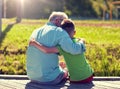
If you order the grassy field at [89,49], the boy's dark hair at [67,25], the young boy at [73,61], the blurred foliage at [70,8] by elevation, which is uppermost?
the boy's dark hair at [67,25]

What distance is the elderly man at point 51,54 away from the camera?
595 cm

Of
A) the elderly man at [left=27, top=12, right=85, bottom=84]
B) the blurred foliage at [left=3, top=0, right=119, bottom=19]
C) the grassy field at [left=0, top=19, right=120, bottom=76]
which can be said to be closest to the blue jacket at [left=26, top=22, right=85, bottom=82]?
the elderly man at [left=27, top=12, right=85, bottom=84]

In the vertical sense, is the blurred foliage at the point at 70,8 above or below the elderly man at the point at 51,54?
below

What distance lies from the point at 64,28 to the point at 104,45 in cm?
391

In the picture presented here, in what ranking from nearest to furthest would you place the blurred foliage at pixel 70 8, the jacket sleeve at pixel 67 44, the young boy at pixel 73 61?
the jacket sleeve at pixel 67 44 < the young boy at pixel 73 61 < the blurred foliage at pixel 70 8

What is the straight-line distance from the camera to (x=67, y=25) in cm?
611

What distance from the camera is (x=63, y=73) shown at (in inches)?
248

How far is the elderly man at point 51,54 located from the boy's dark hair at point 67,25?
0.25 feet

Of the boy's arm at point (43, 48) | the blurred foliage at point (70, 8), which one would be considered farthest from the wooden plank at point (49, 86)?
the blurred foliage at point (70, 8)

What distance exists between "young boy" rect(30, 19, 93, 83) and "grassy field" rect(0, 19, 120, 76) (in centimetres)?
108

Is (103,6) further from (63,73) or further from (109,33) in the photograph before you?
(63,73)

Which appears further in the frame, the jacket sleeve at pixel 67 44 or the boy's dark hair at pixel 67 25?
the boy's dark hair at pixel 67 25

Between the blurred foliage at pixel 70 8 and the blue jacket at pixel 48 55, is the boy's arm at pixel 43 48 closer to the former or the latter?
the blue jacket at pixel 48 55

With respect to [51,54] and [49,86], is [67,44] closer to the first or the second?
[51,54]
